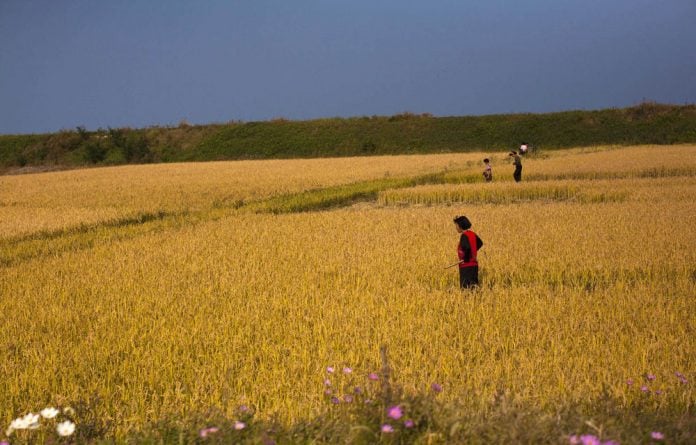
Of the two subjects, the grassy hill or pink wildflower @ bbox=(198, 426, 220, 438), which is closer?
pink wildflower @ bbox=(198, 426, 220, 438)

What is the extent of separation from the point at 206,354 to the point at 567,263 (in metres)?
5.09

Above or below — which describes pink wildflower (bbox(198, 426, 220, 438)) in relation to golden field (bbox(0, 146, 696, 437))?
above

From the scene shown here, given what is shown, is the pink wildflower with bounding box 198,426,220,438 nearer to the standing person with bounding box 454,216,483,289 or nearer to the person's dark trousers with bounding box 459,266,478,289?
the standing person with bounding box 454,216,483,289

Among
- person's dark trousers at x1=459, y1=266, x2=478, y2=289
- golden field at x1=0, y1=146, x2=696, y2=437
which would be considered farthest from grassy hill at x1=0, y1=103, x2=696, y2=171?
person's dark trousers at x1=459, y1=266, x2=478, y2=289

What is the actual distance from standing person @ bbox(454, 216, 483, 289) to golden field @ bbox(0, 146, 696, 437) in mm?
196

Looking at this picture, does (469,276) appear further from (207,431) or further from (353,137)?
(353,137)

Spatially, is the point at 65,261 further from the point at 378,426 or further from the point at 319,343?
the point at 378,426

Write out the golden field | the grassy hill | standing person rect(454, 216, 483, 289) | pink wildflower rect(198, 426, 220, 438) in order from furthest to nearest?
the grassy hill → standing person rect(454, 216, 483, 289) → the golden field → pink wildflower rect(198, 426, 220, 438)

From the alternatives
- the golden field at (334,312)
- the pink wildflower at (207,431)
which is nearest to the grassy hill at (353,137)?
the golden field at (334,312)

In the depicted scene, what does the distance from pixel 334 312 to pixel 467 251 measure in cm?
165

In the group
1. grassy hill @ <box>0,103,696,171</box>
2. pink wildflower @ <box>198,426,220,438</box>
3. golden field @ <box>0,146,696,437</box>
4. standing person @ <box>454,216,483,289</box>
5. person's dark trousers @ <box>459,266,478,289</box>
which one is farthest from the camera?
grassy hill @ <box>0,103,696,171</box>

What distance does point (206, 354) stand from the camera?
4832mm

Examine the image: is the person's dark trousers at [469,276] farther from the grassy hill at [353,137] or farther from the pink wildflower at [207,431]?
the grassy hill at [353,137]

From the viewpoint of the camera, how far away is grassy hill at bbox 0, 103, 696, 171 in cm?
5212
